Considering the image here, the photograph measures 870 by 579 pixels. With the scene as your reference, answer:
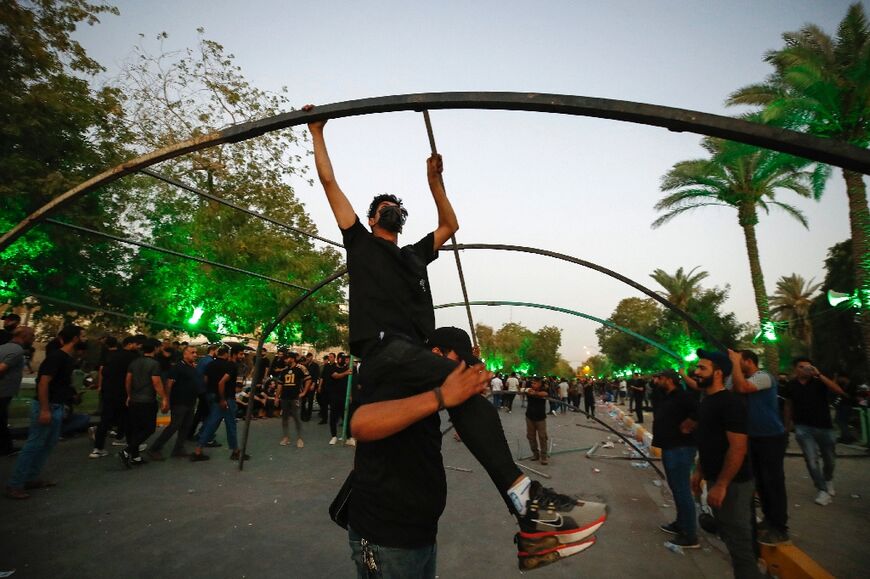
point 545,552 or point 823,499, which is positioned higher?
point 545,552

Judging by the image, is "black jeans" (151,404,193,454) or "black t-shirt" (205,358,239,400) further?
"black t-shirt" (205,358,239,400)

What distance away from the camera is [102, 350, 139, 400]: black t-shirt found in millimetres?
8711

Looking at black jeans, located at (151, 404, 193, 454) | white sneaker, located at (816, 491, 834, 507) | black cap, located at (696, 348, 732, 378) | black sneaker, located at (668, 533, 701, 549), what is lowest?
black sneaker, located at (668, 533, 701, 549)

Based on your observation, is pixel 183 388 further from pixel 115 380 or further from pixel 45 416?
pixel 45 416

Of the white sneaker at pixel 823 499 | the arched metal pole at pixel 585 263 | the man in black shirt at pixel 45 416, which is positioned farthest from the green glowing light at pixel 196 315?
the white sneaker at pixel 823 499

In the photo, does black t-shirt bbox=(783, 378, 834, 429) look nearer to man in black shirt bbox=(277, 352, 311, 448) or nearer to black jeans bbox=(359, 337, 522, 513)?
black jeans bbox=(359, 337, 522, 513)

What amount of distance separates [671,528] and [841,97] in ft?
51.0

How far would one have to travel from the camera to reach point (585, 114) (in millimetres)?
2000

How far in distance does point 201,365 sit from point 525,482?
1021cm

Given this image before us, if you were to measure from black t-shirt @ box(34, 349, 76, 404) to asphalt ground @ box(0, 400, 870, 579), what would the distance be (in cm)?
134

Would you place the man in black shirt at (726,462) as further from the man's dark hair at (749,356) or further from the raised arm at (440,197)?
the raised arm at (440,197)

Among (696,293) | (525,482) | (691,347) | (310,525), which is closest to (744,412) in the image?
(525,482)

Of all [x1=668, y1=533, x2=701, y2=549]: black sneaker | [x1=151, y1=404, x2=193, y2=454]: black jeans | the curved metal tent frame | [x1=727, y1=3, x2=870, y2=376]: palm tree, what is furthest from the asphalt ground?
[x1=727, y1=3, x2=870, y2=376]: palm tree

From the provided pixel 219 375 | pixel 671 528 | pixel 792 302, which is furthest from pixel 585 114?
pixel 792 302
